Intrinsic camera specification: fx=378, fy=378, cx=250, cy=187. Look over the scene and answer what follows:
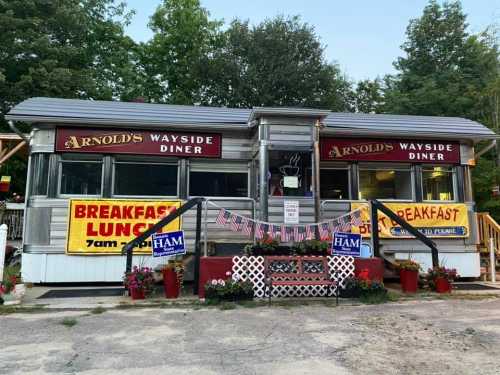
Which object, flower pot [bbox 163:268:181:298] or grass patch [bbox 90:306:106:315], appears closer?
grass patch [bbox 90:306:106:315]

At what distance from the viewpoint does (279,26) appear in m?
25.3

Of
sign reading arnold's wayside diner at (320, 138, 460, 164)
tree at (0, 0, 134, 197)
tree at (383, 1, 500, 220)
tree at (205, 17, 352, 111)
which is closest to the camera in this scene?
sign reading arnold's wayside diner at (320, 138, 460, 164)

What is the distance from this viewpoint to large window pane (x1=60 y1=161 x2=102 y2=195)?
9070mm

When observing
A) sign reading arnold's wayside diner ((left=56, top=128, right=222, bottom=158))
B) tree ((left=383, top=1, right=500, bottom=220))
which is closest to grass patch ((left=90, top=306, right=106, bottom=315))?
sign reading arnold's wayside diner ((left=56, top=128, right=222, bottom=158))

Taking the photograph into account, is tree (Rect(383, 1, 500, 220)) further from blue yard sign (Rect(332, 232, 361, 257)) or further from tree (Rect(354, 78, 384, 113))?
blue yard sign (Rect(332, 232, 361, 257))

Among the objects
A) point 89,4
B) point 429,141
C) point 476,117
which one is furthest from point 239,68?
point 429,141

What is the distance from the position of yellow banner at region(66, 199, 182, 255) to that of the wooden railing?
827 cm

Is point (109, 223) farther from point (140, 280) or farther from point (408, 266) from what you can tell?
point (408, 266)

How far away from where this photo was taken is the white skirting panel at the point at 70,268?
336 inches

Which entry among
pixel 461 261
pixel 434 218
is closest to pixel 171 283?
pixel 434 218

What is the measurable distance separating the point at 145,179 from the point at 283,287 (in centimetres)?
443

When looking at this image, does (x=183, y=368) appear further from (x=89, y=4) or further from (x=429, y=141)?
(x=89, y=4)

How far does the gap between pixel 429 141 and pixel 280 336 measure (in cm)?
772

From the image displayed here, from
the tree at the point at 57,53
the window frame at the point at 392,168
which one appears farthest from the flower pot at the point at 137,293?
the tree at the point at 57,53
